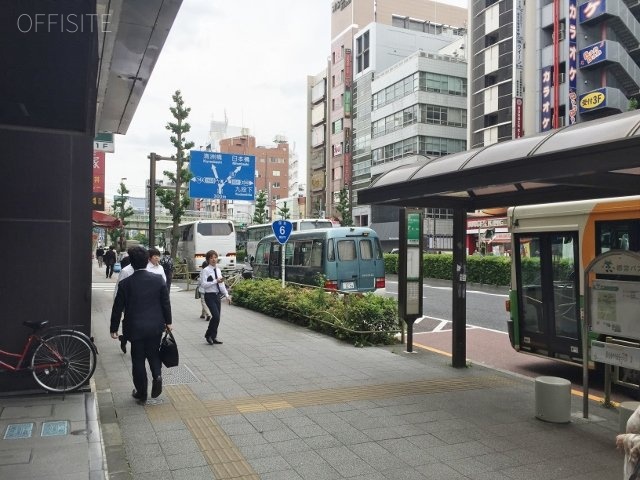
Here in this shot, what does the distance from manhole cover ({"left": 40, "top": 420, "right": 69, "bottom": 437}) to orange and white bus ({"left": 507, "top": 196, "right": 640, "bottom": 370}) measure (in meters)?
6.42

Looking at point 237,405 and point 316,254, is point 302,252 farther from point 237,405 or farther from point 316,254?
point 237,405

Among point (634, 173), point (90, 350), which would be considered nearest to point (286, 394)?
point (90, 350)

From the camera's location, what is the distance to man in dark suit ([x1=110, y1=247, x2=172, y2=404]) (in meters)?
6.00

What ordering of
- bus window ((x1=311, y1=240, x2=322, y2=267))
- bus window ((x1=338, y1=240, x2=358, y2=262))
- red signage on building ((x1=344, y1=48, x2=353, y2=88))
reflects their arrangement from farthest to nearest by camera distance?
red signage on building ((x1=344, y1=48, x2=353, y2=88)) < bus window ((x1=311, y1=240, x2=322, y2=267)) < bus window ((x1=338, y1=240, x2=358, y2=262))

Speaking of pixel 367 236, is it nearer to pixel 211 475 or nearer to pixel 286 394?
pixel 286 394

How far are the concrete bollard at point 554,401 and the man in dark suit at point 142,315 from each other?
13.3ft

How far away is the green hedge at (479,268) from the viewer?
23.4 m

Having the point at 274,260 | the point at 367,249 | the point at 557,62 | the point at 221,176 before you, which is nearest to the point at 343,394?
the point at 367,249

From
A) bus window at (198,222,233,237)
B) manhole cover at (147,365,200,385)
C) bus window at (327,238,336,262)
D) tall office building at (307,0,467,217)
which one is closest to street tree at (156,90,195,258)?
bus window at (198,222,233,237)

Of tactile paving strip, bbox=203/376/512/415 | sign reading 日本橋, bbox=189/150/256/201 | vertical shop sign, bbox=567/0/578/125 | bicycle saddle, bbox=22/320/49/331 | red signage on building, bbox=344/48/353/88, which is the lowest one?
tactile paving strip, bbox=203/376/512/415

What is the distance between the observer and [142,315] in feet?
19.7

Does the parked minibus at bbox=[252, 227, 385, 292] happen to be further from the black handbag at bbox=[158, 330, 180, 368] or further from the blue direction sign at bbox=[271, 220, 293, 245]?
the black handbag at bbox=[158, 330, 180, 368]

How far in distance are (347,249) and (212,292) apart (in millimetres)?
6872

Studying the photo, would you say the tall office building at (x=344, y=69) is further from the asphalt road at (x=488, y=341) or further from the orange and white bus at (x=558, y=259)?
the orange and white bus at (x=558, y=259)
